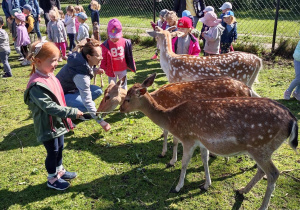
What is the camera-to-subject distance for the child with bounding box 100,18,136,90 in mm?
5473

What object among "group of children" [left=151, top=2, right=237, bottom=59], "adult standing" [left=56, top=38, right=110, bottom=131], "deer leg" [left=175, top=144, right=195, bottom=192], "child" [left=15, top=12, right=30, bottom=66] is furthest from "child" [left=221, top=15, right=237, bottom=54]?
"child" [left=15, top=12, right=30, bottom=66]

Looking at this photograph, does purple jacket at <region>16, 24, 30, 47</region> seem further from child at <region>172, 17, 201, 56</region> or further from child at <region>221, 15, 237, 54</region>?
child at <region>221, 15, 237, 54</region>

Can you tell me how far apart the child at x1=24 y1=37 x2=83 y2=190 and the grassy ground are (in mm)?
573

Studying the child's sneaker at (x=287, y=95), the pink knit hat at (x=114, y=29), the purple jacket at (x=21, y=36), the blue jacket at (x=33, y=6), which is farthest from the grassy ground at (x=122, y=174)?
the blue jacket at (x=33, y=6)

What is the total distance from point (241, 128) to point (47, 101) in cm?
228

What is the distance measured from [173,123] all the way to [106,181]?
4.26 ft

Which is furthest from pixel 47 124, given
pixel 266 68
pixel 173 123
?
pixel 266 68

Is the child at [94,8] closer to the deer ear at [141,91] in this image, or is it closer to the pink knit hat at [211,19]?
the pink knit hat at [211,19]

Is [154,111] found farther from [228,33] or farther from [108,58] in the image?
[228,33]

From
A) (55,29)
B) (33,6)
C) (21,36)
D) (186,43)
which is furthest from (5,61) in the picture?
(186,43)

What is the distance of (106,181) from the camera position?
13.3 ft

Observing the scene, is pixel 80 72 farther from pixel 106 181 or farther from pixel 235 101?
pixel 235 101

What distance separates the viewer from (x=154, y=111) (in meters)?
4.00

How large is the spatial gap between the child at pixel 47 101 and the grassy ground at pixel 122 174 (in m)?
0.57
